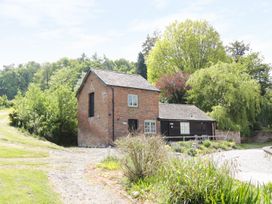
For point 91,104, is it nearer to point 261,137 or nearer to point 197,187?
point 197,187

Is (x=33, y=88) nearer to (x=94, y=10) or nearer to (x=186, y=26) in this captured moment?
(x=94, y=10)

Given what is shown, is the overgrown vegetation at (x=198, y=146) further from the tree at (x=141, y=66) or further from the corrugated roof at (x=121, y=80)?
the tree at (x=141, y=66)

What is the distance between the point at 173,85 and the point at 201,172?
3947 centimetres

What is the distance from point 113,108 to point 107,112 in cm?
68

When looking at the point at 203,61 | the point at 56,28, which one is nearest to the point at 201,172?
the point at 56,28

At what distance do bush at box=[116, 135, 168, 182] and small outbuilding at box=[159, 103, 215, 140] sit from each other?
1998cm

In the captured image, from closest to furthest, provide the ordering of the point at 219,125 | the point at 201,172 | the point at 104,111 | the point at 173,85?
the point at 201,172
the point at 104,111
the point at 219,125
the point at 173,85

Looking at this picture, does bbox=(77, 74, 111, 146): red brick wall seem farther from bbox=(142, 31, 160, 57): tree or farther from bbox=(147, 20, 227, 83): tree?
bbox=(142, 31, 160, 57): tree

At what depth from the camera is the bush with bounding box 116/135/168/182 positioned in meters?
9.99

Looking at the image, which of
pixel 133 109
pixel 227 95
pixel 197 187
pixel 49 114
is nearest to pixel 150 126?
pixel 133 109

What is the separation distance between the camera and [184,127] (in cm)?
3256

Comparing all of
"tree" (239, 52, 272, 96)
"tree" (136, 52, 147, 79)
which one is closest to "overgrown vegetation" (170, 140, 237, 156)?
"tree" (239, 52, 272, 96)

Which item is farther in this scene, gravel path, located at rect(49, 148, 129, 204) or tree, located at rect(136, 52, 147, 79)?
tree, located at rect(136, 52, 147, 79)

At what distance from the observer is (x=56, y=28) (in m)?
16.4
